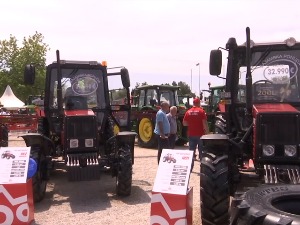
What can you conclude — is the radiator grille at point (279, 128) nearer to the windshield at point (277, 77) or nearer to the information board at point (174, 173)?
the windshield at point (277, 77)

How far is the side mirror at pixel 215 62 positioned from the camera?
5711 millimetres

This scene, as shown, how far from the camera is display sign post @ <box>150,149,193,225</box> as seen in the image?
437 cm

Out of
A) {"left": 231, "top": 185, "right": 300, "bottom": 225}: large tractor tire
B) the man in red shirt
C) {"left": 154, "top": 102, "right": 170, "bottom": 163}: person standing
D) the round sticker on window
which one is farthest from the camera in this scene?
the man in red shirt

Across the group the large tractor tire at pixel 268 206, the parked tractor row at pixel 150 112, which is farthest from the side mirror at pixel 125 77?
the parked tractor row at pixel 150 112

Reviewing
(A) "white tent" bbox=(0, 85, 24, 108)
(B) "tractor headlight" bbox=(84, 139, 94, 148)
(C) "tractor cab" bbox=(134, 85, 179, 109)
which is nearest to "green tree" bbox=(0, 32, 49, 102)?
(A) "white tent" bbox=(0, 85, 24, 108)

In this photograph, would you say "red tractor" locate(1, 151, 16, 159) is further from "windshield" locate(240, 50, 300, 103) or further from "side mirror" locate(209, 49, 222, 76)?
"windshield" locate(240, 50, 300, 103)

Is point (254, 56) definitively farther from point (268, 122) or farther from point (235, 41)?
point (268, 122)

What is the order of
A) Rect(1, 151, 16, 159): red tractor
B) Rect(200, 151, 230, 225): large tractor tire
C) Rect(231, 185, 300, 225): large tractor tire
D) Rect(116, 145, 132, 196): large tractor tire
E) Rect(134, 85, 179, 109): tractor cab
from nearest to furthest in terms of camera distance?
Rect(231, 185, 300, 225): large tractor tire, Rect(200, 151, 230, 225): large tractor tire, Rect(1, 151, 16, 159): red tractor, Rect(116, 145, 132, 196): large tractor tire, Rect(134, 85, 179, 109): tractor cab

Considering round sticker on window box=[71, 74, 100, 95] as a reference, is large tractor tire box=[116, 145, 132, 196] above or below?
below

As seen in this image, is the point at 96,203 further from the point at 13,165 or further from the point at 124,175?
the point at 13,165

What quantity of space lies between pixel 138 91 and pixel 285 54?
10032 millimetres

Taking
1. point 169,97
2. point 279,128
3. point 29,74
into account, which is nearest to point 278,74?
point 279,128

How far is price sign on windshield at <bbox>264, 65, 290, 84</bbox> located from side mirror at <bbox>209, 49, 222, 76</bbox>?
0.69m

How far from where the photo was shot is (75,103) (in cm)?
779
